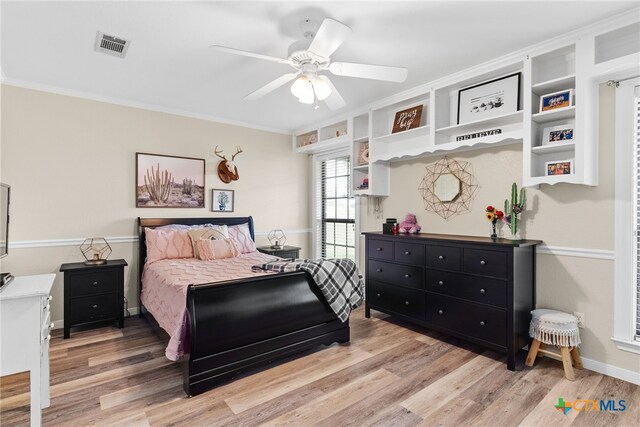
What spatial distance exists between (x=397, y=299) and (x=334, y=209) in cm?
203

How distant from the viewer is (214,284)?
2.42 m

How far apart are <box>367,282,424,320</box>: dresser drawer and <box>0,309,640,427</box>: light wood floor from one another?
367mm

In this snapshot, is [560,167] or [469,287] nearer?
[560,167]

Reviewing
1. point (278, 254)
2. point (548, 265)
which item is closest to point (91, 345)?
point (278, 254)

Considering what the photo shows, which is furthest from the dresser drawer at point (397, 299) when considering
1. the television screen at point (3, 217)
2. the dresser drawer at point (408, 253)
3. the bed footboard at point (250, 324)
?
the television screen at point (3, 217)

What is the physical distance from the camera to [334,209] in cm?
525

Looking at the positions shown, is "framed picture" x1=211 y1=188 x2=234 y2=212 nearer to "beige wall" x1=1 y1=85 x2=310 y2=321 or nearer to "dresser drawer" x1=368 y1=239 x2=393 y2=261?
"beige wall" x1=1 y1=85 x2=310 y2=321

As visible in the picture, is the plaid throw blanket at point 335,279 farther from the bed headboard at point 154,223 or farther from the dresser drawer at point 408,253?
the bed headboard at point 154,223

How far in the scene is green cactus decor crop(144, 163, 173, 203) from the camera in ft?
13.6

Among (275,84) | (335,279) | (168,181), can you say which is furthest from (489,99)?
(168,181)

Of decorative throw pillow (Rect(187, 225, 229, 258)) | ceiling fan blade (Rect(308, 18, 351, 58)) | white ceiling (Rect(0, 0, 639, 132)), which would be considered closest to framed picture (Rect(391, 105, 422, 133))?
white ceiling (Rect(0, 0, 639, 132))

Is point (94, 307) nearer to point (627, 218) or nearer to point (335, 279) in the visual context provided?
point (335, 279)

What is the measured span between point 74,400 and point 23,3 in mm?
2539

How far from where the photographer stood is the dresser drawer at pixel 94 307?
337 centimetres
